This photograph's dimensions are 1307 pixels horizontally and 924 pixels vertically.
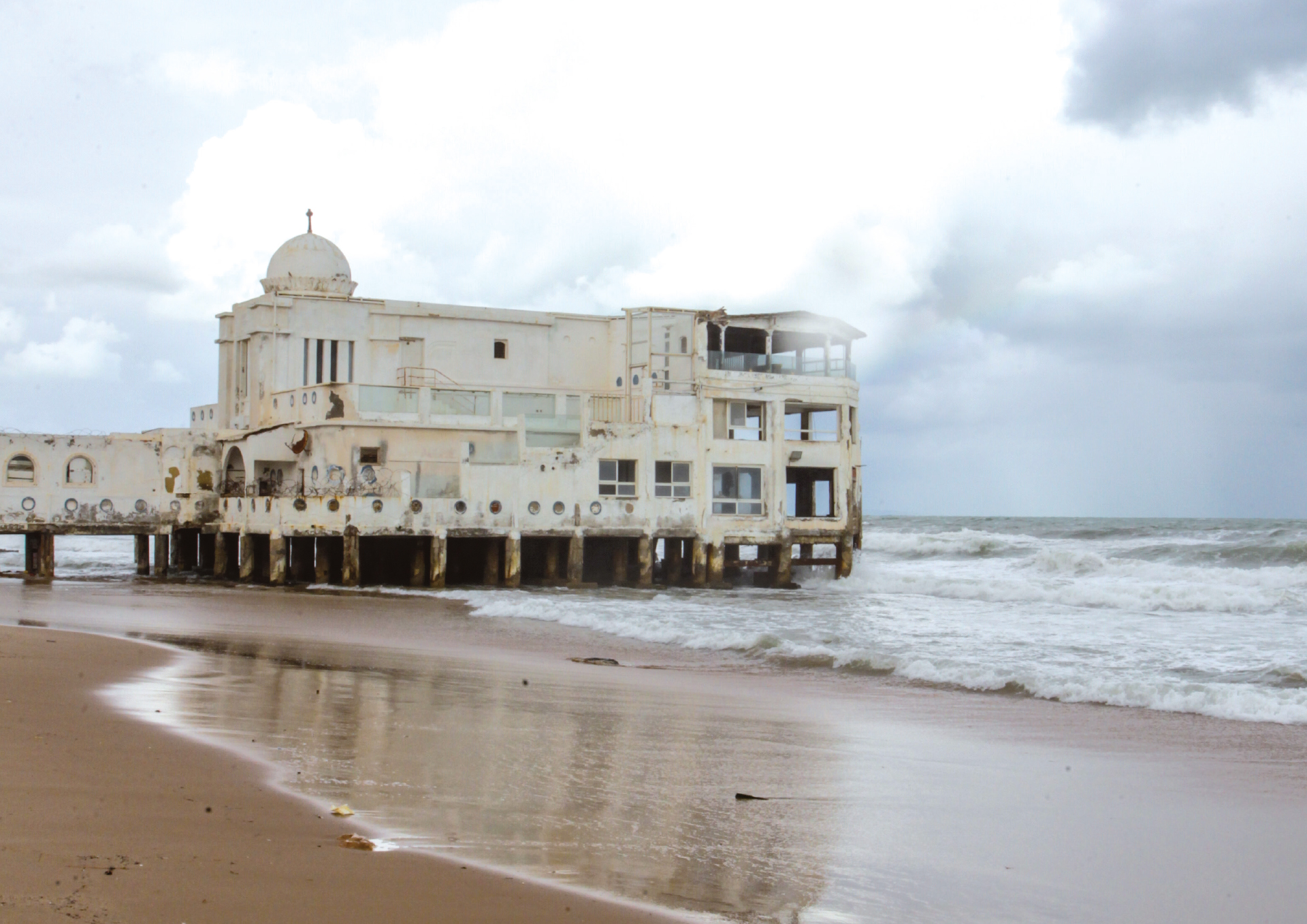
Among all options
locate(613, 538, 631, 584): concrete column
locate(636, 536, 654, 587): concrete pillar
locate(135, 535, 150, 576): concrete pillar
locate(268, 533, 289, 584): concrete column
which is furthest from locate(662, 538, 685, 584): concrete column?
locate(135, 535, 150, 576): concrete pillar

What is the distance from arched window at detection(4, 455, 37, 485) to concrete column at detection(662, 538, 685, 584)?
18119mm

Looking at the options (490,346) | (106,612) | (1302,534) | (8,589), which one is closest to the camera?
(106,612)

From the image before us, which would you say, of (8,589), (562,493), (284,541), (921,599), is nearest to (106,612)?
(8,589)

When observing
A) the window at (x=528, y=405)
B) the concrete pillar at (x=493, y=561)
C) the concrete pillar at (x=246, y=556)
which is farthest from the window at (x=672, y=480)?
the concrete pillar at (x=246, y=556)

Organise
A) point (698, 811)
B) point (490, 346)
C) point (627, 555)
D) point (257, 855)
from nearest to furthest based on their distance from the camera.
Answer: point (257, 855) < point (698, 811) < point (627, 555) < point (490, 346)

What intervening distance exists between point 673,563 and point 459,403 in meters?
7.91

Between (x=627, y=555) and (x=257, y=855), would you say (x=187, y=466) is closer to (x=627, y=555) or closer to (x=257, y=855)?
(x=627, y=555)

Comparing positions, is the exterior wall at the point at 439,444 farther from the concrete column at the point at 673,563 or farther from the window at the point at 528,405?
the concrete column at the point at 673,563

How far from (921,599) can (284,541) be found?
672 inches

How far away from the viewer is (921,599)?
33.7 m

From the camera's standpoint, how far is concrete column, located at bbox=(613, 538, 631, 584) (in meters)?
36.3

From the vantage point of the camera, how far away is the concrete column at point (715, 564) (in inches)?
1455

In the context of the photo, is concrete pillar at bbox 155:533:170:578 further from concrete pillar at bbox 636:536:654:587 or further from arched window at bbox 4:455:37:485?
concrete pillar at bbox 636:536:654:587

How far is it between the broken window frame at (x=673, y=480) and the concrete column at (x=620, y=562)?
5.79 ft
